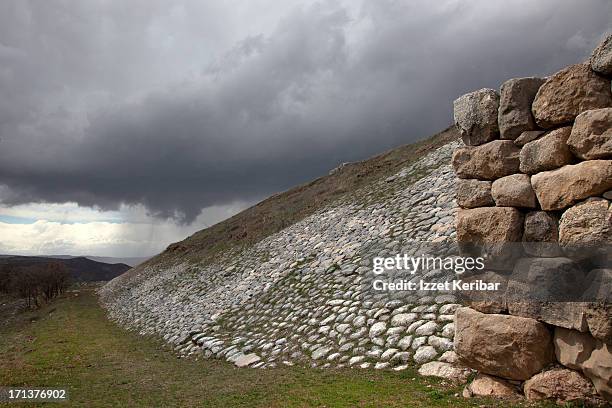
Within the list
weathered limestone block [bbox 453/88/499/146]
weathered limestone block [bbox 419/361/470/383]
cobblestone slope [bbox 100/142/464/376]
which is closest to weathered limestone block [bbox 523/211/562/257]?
weathered limestone block [bbox 453/88/499/146]

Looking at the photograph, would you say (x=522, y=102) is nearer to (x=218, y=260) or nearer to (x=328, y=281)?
(x=328, y=281)

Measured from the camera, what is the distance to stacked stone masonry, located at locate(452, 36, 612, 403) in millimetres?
6191

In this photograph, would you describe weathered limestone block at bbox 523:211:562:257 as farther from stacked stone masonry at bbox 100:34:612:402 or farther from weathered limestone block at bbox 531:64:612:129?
weathered limestone block at bbox 531:64:612:129

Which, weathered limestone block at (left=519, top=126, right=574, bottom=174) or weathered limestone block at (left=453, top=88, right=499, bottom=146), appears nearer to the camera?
weathered limestone block at (left=519, top=126, right=574, bottom=174)

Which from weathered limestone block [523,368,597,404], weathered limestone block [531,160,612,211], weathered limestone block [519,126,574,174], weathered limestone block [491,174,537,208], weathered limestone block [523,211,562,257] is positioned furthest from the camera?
weathered limestone block [491,174,537,208]

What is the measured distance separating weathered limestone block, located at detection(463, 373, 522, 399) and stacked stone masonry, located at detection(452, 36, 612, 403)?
0.02 metres

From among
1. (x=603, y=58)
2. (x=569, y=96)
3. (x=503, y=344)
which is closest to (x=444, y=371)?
(x=503, y=344)

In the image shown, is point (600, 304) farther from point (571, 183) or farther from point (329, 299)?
point (329, 299)

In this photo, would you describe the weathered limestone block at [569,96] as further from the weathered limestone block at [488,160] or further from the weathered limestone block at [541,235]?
the weathered limestone block at [541,235]

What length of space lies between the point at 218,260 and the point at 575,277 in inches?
1201

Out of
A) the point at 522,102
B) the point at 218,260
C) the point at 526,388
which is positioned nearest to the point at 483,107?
the point at 522,102

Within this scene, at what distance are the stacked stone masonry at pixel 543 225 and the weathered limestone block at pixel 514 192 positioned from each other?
0.7 inches

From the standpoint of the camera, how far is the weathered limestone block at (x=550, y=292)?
6445 millimetres

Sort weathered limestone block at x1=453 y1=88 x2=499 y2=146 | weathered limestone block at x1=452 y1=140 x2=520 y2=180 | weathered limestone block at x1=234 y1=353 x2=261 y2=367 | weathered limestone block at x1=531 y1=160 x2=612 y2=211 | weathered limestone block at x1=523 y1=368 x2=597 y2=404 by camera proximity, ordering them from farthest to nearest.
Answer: weathered limestone block at x1=234 y1=353 x2=261 y2=367
weathered limestone block at x1=453 y1=88 x2=499 y2=146
weathered limestone block at x1=452 y1=140 x2=520 y2=180
weathered limestone block at x1=523 y1=368 x2=597 y2=404
weathered limestone block at x1=531 y1=160 x2=612 y2=211
